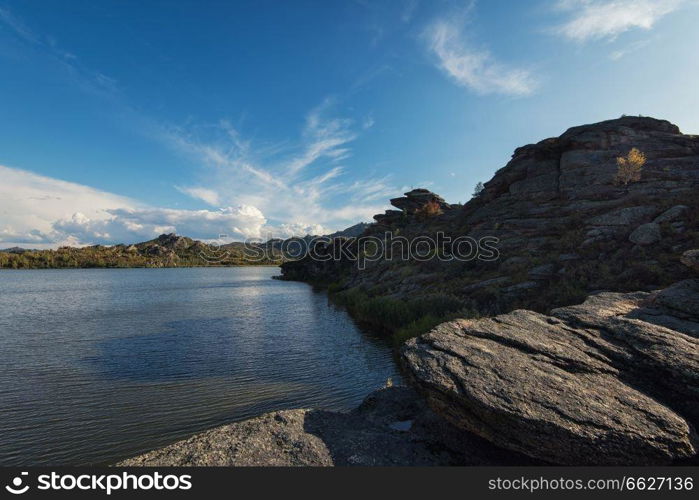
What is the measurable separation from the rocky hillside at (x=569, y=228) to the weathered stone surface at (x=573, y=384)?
12.0 metres

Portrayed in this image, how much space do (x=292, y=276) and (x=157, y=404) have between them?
128 meters

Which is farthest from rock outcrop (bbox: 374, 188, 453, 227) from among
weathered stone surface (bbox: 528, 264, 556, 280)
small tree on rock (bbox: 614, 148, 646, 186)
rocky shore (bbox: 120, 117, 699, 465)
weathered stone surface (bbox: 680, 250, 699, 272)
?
weathered stone surface (bbox: 680, 250, 699, 272)

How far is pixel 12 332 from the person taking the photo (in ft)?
117

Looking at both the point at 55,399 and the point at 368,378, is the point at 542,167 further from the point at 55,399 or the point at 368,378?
the point at 55,399

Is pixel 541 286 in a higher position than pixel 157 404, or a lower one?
higher

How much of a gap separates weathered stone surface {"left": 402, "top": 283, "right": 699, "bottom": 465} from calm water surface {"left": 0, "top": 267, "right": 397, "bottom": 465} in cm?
945

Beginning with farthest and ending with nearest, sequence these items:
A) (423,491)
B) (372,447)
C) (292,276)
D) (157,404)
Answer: (292,276)
(157,404)
(372,447)
(423,491)

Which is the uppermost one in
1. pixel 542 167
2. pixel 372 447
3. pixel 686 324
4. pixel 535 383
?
pixel 542 167

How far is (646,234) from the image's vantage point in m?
26.6

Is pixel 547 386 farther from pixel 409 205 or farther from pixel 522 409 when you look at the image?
pixel 409 205

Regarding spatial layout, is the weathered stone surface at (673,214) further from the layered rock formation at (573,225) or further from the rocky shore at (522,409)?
the rocky shore at (522,409)

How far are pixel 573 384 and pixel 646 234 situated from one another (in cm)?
2328

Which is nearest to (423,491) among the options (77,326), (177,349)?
(177,349)

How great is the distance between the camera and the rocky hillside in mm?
25422
